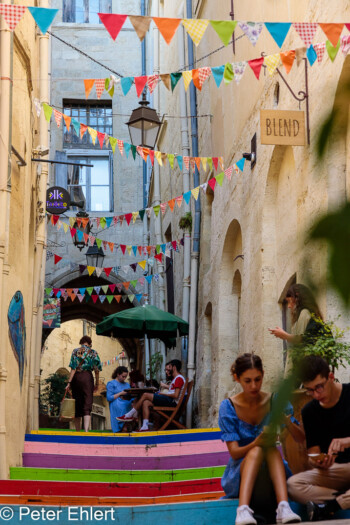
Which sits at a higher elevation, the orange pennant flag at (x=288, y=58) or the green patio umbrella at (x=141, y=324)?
the orange pennant flag at (x=288, y=58)

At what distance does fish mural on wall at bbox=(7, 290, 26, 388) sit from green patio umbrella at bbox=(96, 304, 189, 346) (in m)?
4.47

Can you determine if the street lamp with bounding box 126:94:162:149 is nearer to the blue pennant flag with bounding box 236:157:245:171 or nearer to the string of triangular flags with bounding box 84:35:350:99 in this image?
the blue pennant flag with bounding box 236:157:245:171

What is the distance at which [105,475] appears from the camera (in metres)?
7.81

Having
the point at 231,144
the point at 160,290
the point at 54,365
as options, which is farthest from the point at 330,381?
the point at 54,365

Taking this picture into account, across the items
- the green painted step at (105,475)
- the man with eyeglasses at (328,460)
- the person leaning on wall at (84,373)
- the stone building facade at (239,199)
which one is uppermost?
the stone building facade at (239,199)

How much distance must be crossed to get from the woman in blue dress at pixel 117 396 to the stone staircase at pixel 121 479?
186 centimetres

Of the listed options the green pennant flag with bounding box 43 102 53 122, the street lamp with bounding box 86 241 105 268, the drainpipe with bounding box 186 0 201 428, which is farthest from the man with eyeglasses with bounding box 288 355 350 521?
the street lamp with bounding box 86 241 105 268

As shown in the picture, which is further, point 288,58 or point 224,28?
point 288,58

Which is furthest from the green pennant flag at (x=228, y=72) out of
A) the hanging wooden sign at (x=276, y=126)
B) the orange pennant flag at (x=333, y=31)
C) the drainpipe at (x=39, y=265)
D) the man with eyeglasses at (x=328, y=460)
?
the man with eyeglasses at (x=328, y=460)

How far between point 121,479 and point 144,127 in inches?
204

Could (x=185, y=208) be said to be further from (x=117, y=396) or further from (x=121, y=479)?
(x=121, y=479)

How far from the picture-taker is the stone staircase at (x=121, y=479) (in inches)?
216

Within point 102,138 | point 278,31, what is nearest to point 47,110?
point 102,138

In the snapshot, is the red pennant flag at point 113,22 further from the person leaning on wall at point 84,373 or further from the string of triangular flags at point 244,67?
the person leaning on wall at point 84,373
